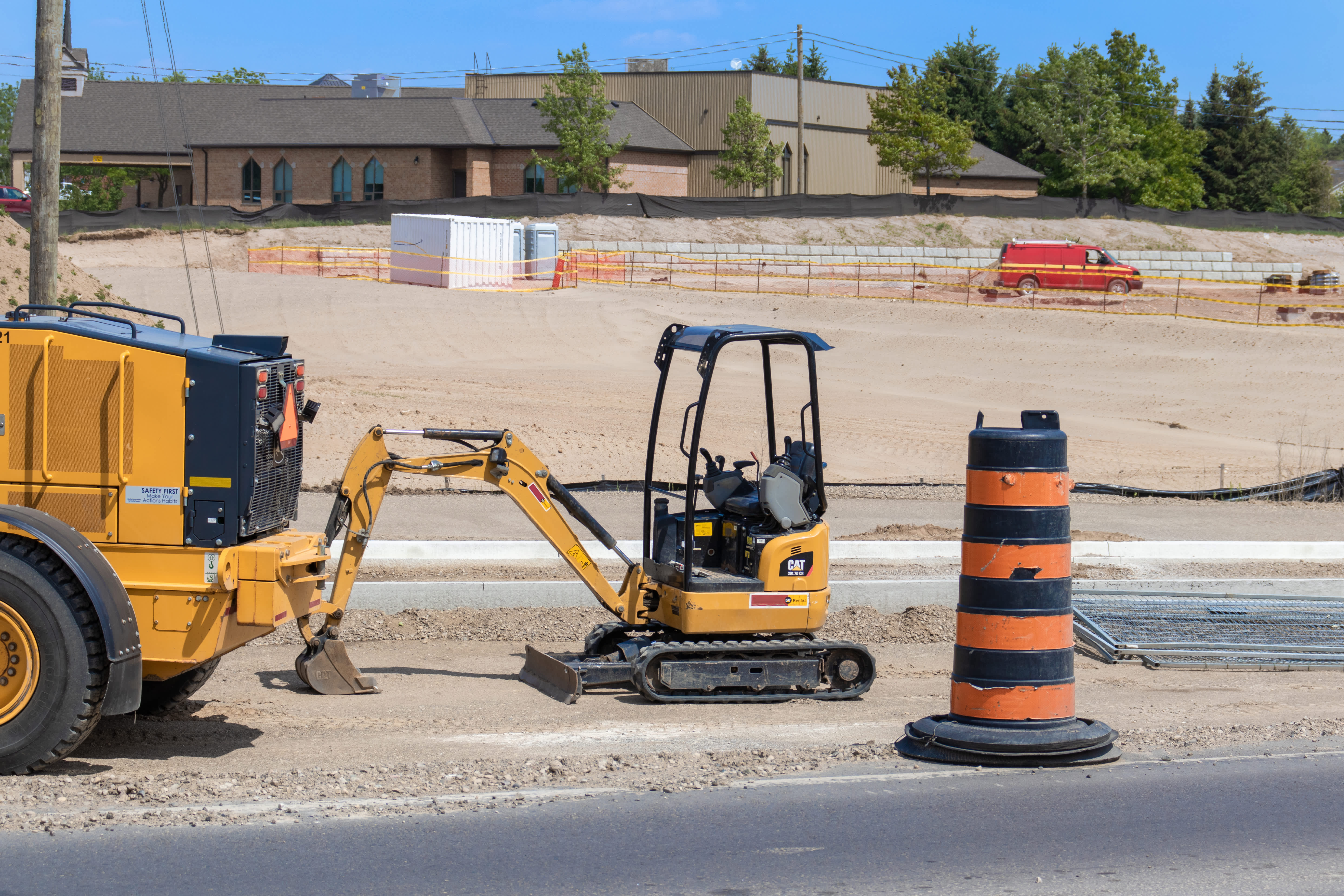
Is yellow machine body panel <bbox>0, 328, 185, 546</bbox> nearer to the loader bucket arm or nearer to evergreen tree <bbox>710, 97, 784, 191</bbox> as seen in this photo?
the loader bucket arm

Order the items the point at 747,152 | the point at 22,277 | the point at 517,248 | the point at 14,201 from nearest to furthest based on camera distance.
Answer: the point at 22,277, the point at 517,248, the point at 14,201, the point at 747,152

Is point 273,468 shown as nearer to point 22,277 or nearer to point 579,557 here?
point 579,557

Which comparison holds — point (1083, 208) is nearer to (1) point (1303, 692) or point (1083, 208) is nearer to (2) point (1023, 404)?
(2) point (1023, 404)

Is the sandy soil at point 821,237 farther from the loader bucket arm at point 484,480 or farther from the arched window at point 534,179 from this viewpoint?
the loader bucket arm at point 484,480

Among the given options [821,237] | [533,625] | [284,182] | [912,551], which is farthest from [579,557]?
[284,182]

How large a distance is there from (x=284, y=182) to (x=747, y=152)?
21962 millimetres

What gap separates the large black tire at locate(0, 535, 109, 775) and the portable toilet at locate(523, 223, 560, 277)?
36.0 m

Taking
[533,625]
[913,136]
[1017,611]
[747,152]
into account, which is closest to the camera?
[1017,611]

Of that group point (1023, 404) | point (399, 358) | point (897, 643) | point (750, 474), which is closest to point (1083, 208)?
point (1023, 404)

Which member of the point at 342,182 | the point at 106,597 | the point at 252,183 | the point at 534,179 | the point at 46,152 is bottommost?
the point at 106,597

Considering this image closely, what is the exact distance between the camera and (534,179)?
198 feet

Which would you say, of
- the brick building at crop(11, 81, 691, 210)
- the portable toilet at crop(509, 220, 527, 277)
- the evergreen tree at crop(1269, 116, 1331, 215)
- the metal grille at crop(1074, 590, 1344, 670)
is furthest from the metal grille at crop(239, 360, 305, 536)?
the evergreen tree at crop(1269, 116, 1331, 215)

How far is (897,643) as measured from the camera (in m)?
10.8

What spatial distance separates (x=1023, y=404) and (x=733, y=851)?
24374 millimetres
